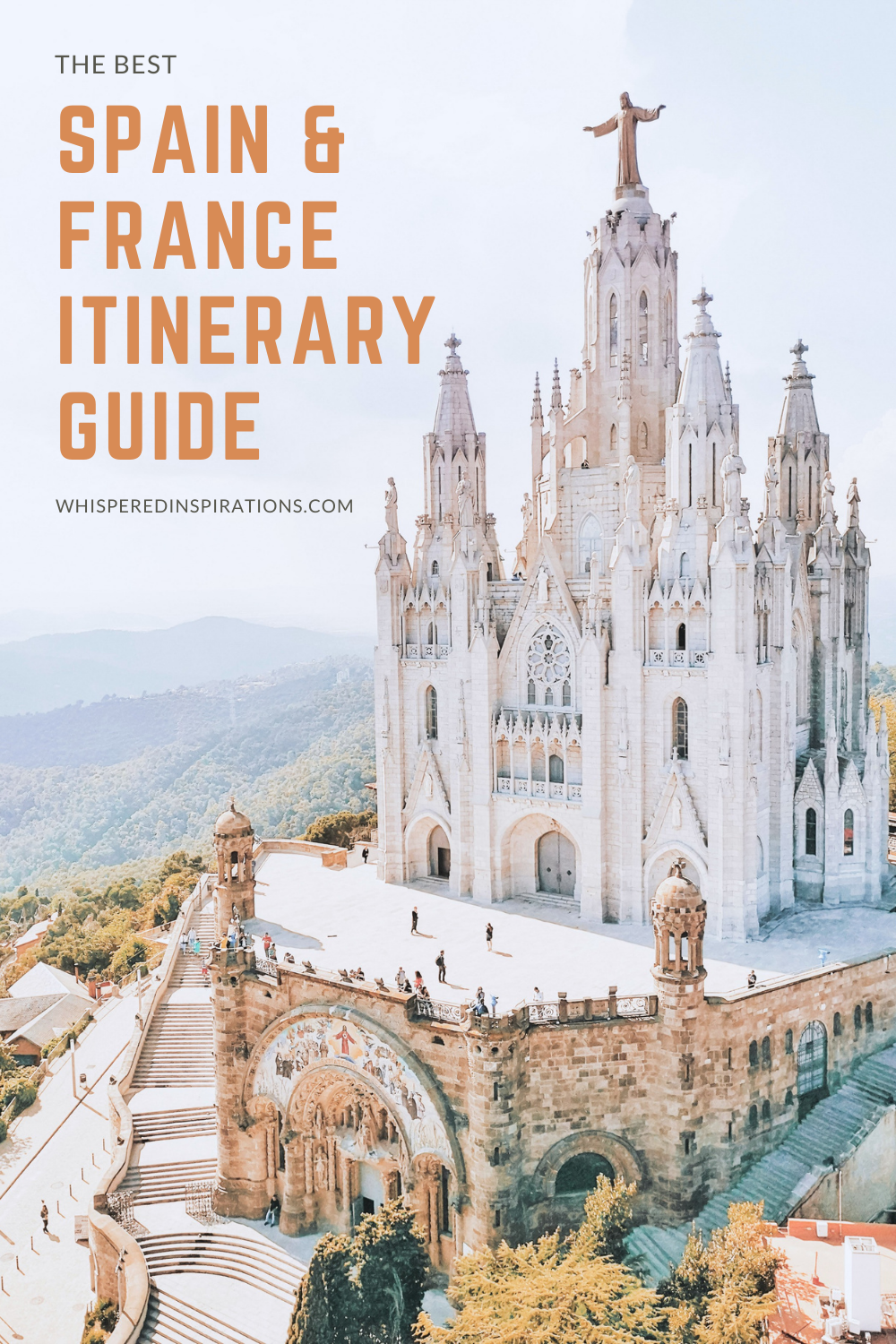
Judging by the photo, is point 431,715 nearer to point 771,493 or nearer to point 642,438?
point 642,438

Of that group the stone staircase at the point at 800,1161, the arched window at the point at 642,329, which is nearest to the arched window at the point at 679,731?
the stone staircase at the point at 800,1161

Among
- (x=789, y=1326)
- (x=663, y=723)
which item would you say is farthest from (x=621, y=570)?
(x=789, y=1326)

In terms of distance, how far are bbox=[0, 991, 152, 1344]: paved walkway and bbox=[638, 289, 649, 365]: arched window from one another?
33.3 metres

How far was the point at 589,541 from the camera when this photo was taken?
35750 mm

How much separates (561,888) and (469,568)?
1129 cm

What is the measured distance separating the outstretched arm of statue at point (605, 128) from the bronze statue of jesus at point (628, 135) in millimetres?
238

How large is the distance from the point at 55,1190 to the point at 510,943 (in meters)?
Answer: 18.5

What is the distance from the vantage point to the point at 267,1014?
28.9 metres

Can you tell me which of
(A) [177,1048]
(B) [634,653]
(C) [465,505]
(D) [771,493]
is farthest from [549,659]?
(A) [177,1048]

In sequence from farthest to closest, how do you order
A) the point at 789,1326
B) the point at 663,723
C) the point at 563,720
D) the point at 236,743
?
the point at 236,743, the point at 563,720, the point at 663,723, the point at 789,1326

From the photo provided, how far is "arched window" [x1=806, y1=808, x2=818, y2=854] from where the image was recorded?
108ft

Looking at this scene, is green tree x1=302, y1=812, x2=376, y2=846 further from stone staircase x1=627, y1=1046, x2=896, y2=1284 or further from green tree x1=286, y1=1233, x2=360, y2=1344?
green tree x1=286, y1=1233, x2=360, y2=1344

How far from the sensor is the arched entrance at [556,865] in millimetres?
35719

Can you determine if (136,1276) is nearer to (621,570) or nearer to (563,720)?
(563,720)
